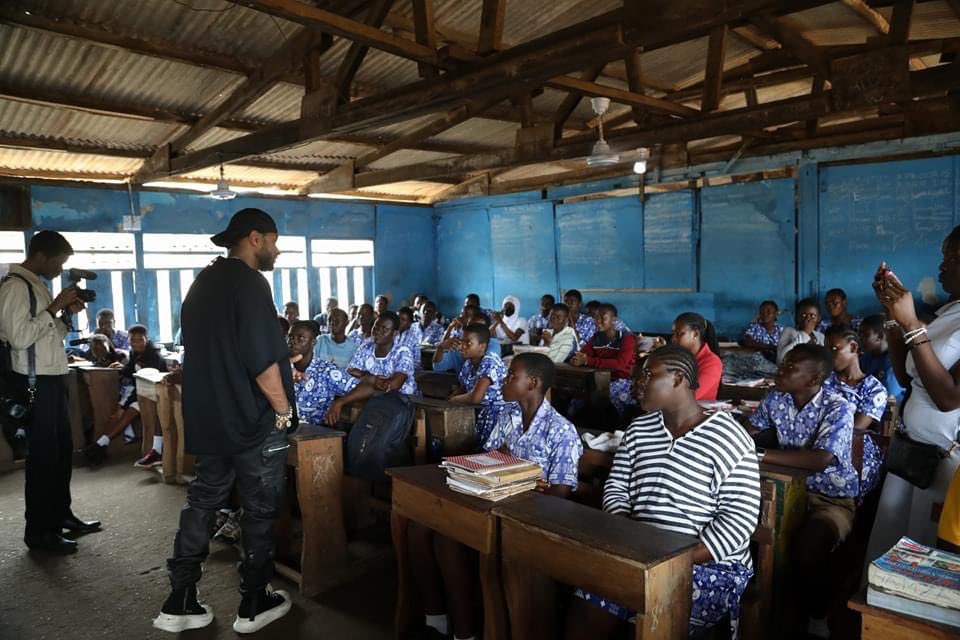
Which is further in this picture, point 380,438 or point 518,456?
point 380,438

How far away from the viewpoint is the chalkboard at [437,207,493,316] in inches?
472

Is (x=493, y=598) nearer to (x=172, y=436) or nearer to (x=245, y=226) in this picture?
(x=245, y=226)

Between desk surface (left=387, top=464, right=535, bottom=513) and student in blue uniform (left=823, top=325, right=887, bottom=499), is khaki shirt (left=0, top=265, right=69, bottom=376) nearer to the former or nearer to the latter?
desk surface (left=387, top=464, right=535, bottom=513)

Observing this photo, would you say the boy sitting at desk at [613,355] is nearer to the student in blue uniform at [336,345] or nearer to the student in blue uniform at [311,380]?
the student in blue uniform at [336,345]

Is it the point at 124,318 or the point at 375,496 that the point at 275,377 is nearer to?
the point at 375,496

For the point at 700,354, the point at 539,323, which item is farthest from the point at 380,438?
the point at 539,323

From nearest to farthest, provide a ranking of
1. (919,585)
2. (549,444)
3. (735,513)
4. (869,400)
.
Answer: (919,585), (735,513), (549,444), (869,400)

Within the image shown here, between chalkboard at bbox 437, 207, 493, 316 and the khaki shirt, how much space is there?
27.6 ft

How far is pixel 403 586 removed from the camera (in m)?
2.94

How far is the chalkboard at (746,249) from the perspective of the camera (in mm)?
8406

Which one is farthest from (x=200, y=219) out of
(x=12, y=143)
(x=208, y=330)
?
(x=208, y=330)

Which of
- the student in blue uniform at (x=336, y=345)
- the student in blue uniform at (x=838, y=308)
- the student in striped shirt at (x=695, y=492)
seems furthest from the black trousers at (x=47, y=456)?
the student in blue uniform at (x=838, y=308)

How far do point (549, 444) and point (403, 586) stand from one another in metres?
0.90

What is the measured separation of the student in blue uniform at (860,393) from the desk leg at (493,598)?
1.86 m
